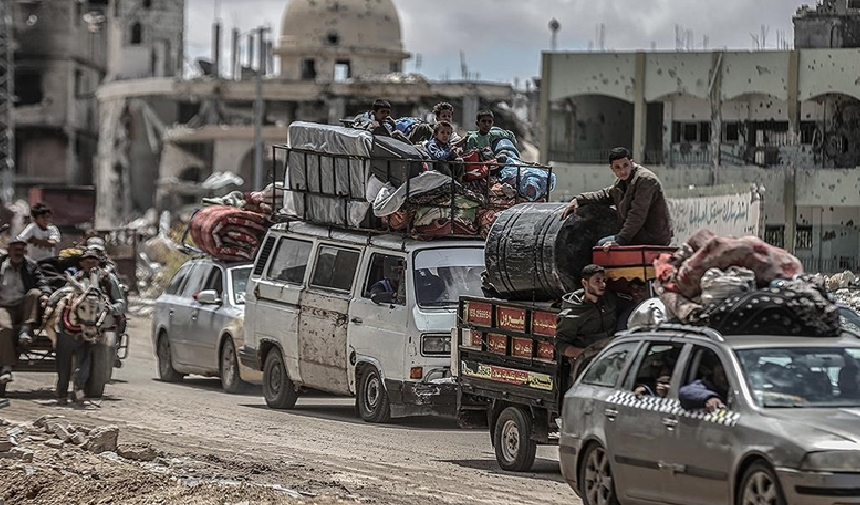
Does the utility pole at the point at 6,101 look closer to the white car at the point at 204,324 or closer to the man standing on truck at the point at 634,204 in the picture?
the white car at the point at 204,324

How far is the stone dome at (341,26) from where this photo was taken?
75.5 meters

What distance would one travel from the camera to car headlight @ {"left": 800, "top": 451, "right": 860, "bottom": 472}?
9008 mm

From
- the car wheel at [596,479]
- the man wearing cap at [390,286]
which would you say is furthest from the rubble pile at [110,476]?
the man wearing cap at [390,286]

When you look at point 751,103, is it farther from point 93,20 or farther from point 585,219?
point 93,20

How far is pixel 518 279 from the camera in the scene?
14.7m

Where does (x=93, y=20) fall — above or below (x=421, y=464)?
above

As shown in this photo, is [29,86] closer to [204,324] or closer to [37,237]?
[37,237]

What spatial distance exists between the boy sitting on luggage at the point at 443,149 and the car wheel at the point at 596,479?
7050 mm

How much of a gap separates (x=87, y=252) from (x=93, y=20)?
3035 inches

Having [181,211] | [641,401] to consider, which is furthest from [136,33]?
[641,401]

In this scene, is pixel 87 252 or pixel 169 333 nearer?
pixel 87 252

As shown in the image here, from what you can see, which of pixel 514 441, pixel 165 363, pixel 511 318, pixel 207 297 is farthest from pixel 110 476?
pixel 165 363

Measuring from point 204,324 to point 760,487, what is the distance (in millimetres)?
14747

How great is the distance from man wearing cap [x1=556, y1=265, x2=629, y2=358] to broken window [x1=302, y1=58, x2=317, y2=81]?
6370cm
